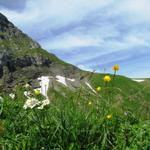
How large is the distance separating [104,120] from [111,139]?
0.48 m

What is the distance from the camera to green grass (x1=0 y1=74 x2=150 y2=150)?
745 centimetres

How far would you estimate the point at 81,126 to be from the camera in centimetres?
790

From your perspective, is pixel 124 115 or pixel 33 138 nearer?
pixel 33 138

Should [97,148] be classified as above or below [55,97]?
below

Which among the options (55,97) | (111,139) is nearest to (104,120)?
(111,139)

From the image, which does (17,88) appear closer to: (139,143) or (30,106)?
(30,106)

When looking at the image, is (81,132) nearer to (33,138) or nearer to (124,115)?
(33,138)

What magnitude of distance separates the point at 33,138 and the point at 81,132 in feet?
2.91

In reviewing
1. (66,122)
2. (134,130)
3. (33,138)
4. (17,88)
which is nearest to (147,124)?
(134,130)

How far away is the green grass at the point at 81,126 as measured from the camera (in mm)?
7453

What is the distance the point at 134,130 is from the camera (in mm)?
7926

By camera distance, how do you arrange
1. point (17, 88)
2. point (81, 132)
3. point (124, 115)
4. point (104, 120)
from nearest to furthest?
point (81, 132) → point (104, 120) → point (124, 115) → point (17, 88)

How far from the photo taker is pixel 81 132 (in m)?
7.81

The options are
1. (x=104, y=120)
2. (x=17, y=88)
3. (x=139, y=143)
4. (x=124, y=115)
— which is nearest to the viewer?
(x=139, y=143)
